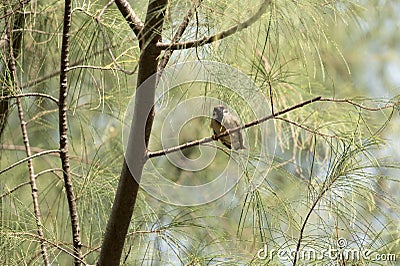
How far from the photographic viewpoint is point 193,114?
134 cm

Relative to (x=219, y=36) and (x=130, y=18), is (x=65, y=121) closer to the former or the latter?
(x=130, y=18)

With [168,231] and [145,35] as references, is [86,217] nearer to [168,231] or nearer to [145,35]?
[168,231]

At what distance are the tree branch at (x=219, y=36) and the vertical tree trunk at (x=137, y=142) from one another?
0.09ft

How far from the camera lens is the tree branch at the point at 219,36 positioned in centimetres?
96

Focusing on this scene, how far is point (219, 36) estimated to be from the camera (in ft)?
3.34

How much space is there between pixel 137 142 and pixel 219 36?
24cm

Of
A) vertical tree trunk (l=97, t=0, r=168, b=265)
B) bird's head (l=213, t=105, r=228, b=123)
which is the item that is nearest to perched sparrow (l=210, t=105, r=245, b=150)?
bird's head (l=213, t=105, r=228, b=123)

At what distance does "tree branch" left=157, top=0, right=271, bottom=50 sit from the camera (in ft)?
3.16

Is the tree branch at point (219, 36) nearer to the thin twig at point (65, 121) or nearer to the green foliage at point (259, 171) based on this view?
the green foliage at point (259, 171)

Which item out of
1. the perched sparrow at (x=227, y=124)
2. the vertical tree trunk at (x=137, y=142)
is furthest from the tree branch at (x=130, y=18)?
the perched sparrow at (x=227, y=124)

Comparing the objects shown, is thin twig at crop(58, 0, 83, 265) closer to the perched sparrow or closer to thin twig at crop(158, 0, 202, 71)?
thin twig at crop(158, 0, 202, 71)

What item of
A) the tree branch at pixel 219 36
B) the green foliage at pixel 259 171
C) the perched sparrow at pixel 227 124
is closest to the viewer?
the tree branch at pixel 219 36

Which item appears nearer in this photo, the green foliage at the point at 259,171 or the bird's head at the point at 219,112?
the green foliage at the point at 259,171

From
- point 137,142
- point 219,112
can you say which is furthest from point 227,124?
point 137,142
